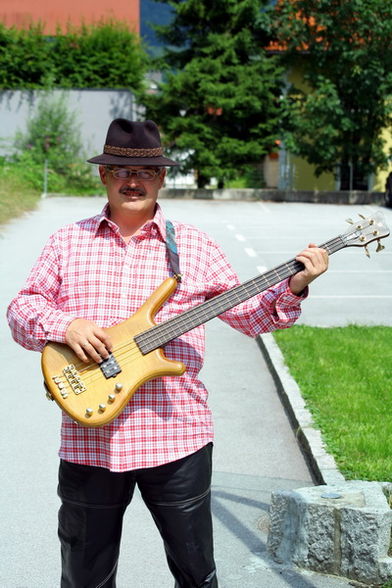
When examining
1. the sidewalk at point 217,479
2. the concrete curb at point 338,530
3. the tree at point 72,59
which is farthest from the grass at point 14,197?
the concrete curb at point 338,530

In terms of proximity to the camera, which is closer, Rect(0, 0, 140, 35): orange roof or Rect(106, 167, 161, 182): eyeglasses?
Rect(106, 167, 161, 182): eyeglasses

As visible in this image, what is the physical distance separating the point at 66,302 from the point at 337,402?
3.95m

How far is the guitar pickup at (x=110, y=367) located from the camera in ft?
9.89

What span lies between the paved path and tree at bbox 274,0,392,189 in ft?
63.8

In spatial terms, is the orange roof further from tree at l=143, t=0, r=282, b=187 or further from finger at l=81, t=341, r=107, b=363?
finger at l=81, t=341, r=107, b=363

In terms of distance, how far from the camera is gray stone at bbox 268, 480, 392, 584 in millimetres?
4047

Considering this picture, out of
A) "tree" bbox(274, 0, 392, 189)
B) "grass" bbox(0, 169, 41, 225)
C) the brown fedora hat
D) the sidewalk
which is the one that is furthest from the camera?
"tree" bbox(274, 0, 392, 189)

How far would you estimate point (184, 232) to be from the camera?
3307 mm

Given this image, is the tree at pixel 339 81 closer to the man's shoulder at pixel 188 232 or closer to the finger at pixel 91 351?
the man's shoulder at pixel 188 232

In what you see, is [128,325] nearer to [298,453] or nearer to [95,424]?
[95,424]

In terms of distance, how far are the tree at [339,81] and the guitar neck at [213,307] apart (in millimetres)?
26278

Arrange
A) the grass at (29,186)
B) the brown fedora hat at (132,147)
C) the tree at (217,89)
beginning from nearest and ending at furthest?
the brown fedora hat at (132,147) → the grass at (29,186) → the tree at (217,89)

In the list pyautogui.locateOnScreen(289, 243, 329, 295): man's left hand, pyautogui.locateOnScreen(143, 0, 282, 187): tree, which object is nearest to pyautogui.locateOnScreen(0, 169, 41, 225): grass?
pyautogui.locateOnScreen(143, 0, 282, 187): tree

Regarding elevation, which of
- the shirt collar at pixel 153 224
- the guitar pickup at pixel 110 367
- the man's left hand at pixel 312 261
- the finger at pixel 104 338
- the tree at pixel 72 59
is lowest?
the guitar pickup at pixel 110 367
